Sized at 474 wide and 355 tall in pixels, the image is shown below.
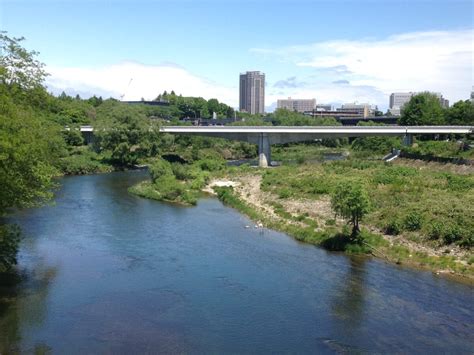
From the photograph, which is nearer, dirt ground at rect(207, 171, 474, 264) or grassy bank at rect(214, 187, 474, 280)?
grassy bank at rect(214, 187, 474, 280)

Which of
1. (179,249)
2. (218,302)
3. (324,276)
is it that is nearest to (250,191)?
(179,249)

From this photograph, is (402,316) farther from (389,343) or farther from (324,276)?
(324,276)

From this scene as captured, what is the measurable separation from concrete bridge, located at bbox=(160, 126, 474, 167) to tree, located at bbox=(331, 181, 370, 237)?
4089 cm

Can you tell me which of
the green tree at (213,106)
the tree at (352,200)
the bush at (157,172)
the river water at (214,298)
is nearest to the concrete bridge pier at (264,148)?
the bush at (157,172)

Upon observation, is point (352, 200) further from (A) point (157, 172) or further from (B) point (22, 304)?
(A) point (157, 172)

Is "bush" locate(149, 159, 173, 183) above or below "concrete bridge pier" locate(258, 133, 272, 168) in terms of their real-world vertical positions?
below

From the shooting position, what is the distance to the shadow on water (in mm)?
19734

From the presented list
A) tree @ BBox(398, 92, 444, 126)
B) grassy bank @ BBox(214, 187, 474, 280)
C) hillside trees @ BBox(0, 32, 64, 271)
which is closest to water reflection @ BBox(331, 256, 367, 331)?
grassy bank @ BBox(214, 187, 474, 280)

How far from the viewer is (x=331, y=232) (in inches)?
1372

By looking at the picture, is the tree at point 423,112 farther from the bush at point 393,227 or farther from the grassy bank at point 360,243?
the bush at point 393,227

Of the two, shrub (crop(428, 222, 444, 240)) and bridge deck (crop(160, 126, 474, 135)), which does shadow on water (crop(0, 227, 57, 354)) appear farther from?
bridge deck (crop(160, 126, 474, 135))

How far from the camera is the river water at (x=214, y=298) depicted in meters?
20.1

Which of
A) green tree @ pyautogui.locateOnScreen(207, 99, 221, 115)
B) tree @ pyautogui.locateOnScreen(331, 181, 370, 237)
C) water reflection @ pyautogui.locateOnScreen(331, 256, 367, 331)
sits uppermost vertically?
green tree @ pyautogui.locateOnScreen(207, 99, 221, 115)

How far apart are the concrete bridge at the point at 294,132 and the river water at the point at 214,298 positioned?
3923cm
